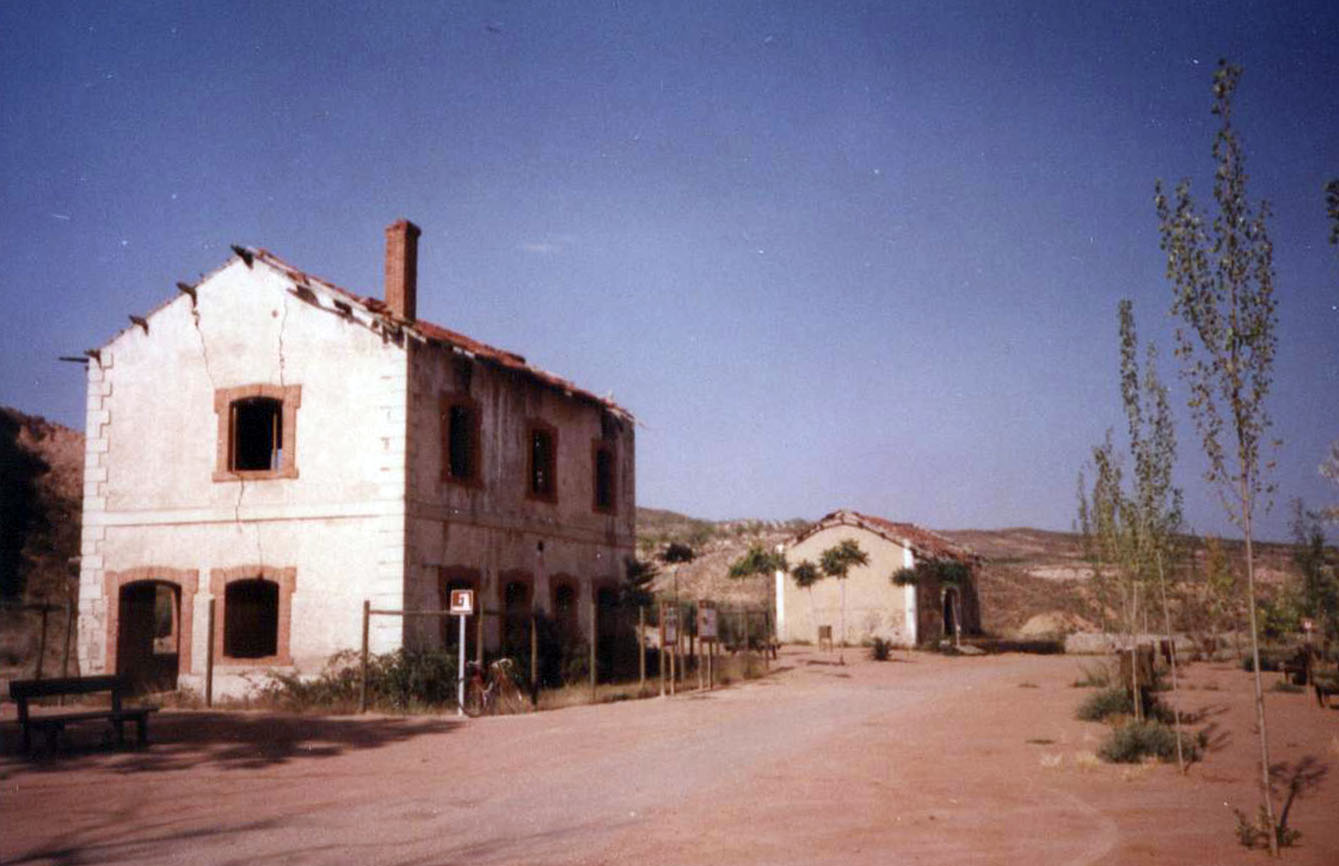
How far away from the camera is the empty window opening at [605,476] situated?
86.6ft

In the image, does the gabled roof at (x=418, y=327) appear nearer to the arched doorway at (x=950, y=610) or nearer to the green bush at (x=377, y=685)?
the green bush at (x=377, y=685)

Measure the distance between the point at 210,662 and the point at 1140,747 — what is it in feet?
48.0

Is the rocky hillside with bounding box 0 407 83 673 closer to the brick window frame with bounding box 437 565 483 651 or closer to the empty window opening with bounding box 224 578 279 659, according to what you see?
the empty window opening with bounding box 224 578 279 659

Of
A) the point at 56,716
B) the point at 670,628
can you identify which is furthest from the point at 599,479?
the point at 56,716

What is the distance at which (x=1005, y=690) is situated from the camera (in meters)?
21.0

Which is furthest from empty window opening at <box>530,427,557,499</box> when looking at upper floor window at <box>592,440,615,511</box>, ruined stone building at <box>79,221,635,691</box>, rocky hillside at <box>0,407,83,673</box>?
rocky hillside at <box>0,407,83,673</box>

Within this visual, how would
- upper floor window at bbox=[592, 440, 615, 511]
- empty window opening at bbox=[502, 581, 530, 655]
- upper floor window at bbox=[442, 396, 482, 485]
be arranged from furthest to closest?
upper floor window at bbox=[592, 440, 615, 511] < empty window opening at bbox=[502, 581, 530, 655] < upper floor window at bbox=[442, 396, 482, 485]

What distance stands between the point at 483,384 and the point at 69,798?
42.8 ft

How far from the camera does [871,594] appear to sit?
37719mm

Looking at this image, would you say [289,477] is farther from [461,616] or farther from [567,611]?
[567,611]

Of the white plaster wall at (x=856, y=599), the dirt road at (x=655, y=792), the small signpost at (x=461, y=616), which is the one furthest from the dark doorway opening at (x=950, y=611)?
the small signpost at (x=461, y=616)

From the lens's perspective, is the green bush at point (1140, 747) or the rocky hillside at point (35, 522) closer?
the green bush at point (1140, 747)

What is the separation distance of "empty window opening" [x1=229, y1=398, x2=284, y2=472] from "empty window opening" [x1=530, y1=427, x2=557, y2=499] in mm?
5504

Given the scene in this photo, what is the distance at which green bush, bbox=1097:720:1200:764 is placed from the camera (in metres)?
11.6
